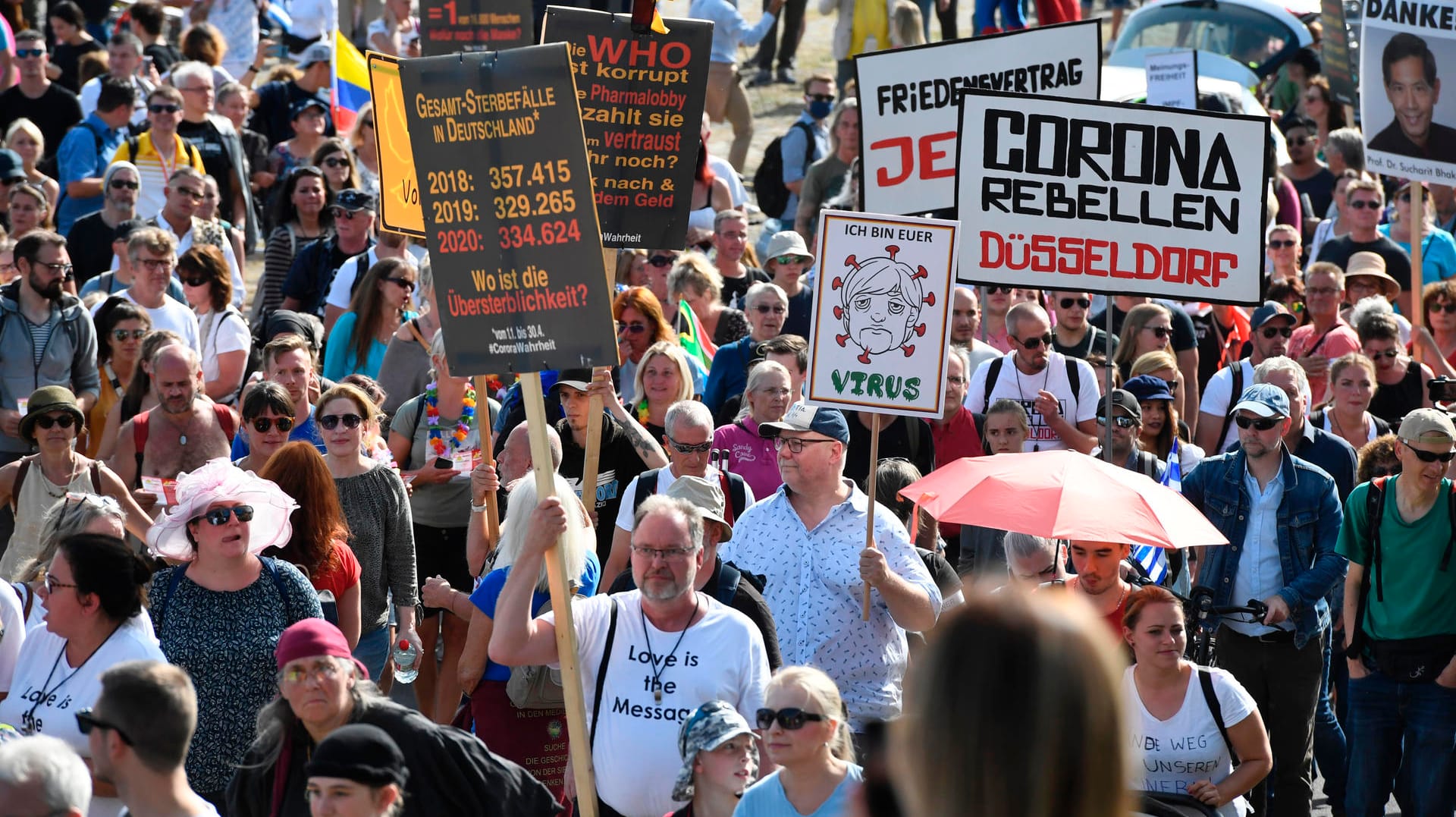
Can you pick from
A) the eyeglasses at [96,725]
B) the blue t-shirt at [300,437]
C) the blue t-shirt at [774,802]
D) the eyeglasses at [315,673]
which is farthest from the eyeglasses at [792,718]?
the blue t-shirt at [300,437]

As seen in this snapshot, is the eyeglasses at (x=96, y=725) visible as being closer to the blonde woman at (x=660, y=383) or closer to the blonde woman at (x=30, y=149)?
the blonde woman at (x=660, y=383)

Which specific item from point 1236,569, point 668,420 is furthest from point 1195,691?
point 668,420

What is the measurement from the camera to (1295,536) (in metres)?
7.69

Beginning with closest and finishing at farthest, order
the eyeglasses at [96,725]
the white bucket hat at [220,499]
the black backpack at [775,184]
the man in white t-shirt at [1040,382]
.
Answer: the eyeglasses at [96,725], the white bucket hat at [220,499], the man in white t-shirt at [1040,382], the black backpack at [775,184]

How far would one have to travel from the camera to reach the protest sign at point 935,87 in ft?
31.0

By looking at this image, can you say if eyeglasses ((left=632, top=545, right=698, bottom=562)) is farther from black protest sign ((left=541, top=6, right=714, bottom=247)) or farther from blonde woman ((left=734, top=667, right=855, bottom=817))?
black protest sign ((left=541, top=6, right=714, bottom=247))

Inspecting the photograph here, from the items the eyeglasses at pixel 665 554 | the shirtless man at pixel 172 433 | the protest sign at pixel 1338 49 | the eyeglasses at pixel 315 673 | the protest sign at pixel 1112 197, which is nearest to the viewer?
the eyeglasses at pixel 315 673

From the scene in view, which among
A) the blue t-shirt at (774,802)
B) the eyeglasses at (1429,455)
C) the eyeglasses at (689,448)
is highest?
the eyeglasses at (1429,455)

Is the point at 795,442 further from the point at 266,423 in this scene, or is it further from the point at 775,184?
the point at 775,184

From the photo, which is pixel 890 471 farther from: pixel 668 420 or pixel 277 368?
pixel 277 368

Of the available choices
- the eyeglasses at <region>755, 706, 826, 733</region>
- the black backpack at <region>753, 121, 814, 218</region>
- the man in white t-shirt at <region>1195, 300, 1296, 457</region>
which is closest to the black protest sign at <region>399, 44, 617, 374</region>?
the eyeglasses at <region>755, 706, 826, 733</region>

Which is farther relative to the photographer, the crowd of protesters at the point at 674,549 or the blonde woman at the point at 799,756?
the blonde woman at the point at 799,756

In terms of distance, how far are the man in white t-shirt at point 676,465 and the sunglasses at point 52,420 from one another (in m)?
2.39

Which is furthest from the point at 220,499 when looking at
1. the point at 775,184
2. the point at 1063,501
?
the point at 775,184
